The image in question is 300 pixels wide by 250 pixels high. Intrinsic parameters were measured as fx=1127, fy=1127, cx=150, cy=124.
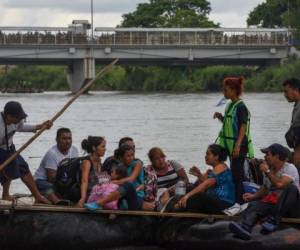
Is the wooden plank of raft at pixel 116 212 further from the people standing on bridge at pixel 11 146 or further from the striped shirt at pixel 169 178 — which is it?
the striped shirt at pixel 169 178

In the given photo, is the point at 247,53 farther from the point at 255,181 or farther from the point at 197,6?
the point at 255,181

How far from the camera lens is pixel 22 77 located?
125625mm

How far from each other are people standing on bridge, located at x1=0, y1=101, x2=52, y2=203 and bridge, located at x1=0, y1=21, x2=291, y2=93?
203 feet

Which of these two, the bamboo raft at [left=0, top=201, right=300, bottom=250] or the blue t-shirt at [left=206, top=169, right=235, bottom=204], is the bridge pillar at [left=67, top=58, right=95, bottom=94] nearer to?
the bamboo raft at [left=0, top=201, right=300, bottom=250]

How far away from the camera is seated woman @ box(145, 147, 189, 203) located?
12898 millimetres

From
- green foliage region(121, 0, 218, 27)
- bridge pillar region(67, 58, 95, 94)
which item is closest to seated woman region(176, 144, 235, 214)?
bridge pillar region(67, 58, 95, 94)

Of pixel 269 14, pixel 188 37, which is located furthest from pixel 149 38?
pixel 269 14

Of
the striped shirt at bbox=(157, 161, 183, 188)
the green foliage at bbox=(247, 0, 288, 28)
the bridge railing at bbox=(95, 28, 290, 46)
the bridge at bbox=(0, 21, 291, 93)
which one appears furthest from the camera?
the green foliage at bbox=(247, 0, 288, 28)

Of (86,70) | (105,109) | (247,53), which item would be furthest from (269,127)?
(247,53)

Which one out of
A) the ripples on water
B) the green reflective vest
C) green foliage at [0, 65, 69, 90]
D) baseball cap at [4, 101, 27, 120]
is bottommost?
green foliage at [0, 65, 69, 90]

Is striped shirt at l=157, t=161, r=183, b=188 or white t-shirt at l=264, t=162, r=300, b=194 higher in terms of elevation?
white t-shirt at l=264, t=162, r=300, b=194

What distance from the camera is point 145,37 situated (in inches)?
3376

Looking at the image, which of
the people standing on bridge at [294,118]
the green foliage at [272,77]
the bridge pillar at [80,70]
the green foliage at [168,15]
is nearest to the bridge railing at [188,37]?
the bridge pillar at [80,70]

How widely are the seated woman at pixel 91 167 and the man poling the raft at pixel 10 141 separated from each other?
0.50 m
